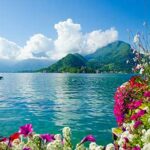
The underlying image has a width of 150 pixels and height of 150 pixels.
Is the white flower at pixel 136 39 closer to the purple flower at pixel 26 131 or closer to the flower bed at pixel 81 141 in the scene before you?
the flower bed at pixel 81 141

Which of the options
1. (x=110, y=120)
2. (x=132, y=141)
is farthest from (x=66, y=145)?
(x=110, y=120)

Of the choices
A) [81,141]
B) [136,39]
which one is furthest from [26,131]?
[136,39]

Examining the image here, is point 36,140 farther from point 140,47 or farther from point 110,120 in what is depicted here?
point 110,120

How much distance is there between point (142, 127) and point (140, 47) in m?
6.20

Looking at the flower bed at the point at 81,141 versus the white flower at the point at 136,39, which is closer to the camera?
the flower bed at the point at 81,141

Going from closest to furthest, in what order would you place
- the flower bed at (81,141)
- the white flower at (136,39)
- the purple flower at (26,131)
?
the flower bed at (81,141)
the purple flower at (26,131)
the white flower at (136,39)

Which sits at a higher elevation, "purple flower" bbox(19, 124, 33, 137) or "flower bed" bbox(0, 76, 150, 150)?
"purple flower" bbox(19, 124, 33, 137)

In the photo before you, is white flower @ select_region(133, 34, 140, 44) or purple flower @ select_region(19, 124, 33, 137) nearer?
purple flower @ select_region(19, 124, 33, 137)

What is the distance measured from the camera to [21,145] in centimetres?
540

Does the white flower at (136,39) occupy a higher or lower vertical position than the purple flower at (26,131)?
higher

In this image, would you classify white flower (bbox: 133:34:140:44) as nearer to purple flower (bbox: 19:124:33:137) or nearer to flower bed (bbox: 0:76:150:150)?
flower bed (bbox: 0:76:150:150)

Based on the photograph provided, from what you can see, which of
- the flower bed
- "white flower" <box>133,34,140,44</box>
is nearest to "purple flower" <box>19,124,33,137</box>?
the flower bed

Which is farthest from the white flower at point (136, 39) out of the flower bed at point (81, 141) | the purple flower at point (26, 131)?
the purple flower at point (26, 131)

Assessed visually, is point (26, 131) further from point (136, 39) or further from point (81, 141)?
point (136, 39)
